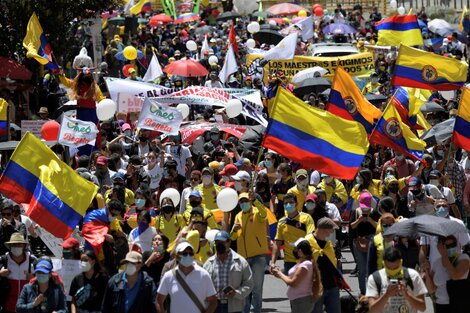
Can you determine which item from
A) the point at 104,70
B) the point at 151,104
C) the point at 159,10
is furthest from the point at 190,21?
the point at 151,104

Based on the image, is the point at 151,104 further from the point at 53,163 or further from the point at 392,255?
the point at 392,255

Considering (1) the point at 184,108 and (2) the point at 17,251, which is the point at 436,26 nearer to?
(1) the point at 184,108

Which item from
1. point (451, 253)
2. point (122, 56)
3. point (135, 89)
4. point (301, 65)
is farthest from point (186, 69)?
point (451, 253)

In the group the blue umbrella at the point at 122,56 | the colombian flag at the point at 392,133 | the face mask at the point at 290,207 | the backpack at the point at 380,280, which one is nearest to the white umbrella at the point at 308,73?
the blue umbrella at the point at 122,56

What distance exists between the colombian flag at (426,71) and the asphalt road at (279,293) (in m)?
4.91

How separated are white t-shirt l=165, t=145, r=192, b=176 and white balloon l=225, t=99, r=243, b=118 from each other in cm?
241

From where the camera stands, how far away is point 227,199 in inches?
624

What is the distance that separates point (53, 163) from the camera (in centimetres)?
1527

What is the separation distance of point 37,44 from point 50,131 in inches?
88.8

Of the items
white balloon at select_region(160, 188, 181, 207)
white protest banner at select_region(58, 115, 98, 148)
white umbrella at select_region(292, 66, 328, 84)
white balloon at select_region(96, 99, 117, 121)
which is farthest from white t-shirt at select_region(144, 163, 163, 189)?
white umbrella at select_region(292, 66, 328, 84)

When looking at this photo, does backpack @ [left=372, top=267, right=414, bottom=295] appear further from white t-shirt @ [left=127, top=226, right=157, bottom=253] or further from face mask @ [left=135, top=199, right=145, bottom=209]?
face mask @ [left=135, top=199, right=145, bottom=209]

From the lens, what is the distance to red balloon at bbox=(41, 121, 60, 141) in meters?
22.3

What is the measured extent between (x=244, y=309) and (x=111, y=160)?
5.99 metres

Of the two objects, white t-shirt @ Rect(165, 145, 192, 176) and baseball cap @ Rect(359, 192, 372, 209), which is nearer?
baseball cap @ Rect(359, 192, 372, 209)
